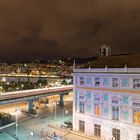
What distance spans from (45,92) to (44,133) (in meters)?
26.3

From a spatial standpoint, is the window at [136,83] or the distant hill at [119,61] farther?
the distant hill at [119,61]

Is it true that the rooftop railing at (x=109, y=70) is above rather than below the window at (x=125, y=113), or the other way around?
above

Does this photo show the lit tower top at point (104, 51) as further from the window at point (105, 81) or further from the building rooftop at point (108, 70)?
the window at point (105, 81)

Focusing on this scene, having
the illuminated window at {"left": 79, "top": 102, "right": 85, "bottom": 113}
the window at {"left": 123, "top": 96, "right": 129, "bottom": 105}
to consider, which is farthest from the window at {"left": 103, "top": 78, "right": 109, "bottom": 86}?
the illuminated window at {"left": 79, "top": 102, "right": 85, "bottom": 113}

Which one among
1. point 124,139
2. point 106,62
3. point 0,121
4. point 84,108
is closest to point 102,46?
point 106,62

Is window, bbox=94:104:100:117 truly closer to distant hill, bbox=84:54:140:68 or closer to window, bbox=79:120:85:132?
window, bbox=79:120:85:132

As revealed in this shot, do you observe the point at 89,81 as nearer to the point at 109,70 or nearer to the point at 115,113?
the point at 109,70

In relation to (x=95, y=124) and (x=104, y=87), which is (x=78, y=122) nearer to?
(x=95, y=124)

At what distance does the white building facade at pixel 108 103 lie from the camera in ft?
129

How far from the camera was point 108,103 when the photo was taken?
141ft

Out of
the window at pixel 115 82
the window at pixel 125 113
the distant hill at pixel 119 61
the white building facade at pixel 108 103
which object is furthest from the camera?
the distant hill at pixel 119 61

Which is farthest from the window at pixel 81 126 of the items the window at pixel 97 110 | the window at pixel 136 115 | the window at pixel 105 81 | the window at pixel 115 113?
the window at pixel 136 115

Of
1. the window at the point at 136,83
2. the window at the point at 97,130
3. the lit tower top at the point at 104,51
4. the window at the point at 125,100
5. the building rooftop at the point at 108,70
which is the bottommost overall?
the window at the point at 97,130

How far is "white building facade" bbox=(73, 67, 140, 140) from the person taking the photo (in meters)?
39.4
